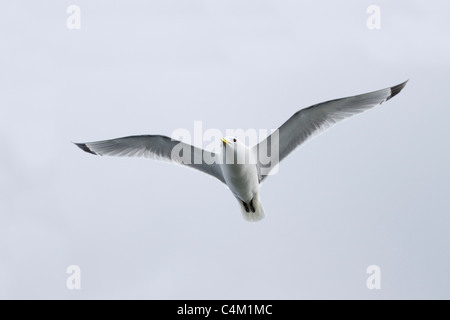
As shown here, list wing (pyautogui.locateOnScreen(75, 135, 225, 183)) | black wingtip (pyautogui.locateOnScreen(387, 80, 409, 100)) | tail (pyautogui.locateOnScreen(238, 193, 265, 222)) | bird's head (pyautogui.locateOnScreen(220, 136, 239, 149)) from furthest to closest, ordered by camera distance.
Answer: tail (pyautogui.locateOnScreen(238, 193, 265, 222)) → wing (pyautogui.locateOnScreen(75, 135, 225, 183)) → black wingtip (pyautogui.locateOnScreen(387, 80, 409, 100)) → bird's head (pyautogui.locateOnScreen(220, 136, 239, 149))

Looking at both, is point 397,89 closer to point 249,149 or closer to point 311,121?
point 311,121

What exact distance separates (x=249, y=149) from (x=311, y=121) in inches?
31.4

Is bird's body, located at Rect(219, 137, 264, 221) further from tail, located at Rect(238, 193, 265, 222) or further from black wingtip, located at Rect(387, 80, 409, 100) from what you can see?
black wingtip, located at Rect(387, 80, 409, 100)

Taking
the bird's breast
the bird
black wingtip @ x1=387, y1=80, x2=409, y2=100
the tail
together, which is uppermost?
black wingtip @ x1=387, y1=80, x2=409, y2=100

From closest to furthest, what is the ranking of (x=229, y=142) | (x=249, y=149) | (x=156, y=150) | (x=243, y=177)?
(x=229, y=142) → (x=243, y=177) → (x=249, y=149) → (x=156, y=150)

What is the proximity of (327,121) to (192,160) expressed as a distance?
1728 millimetres

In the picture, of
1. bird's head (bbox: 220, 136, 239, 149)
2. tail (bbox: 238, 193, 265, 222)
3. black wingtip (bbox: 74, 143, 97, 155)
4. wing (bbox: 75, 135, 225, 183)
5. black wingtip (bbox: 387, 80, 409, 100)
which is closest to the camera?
bird's head (bbox: 220, 136, 239, 149)

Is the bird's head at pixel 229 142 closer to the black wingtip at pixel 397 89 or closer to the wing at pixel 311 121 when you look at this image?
the wing at pixel 311 121

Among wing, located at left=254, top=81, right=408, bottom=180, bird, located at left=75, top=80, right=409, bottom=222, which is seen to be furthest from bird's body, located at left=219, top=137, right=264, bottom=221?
wing, located at left=254, top=81, right=408, bottom=180

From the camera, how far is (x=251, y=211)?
10727 millimetres

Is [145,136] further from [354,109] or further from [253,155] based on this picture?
[354,109]

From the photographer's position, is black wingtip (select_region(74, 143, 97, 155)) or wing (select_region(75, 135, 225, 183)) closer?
wing (select_region(75, 135, 225, 183))

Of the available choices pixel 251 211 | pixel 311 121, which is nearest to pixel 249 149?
pixel 311 121

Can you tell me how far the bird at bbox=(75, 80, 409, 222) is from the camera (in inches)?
396
